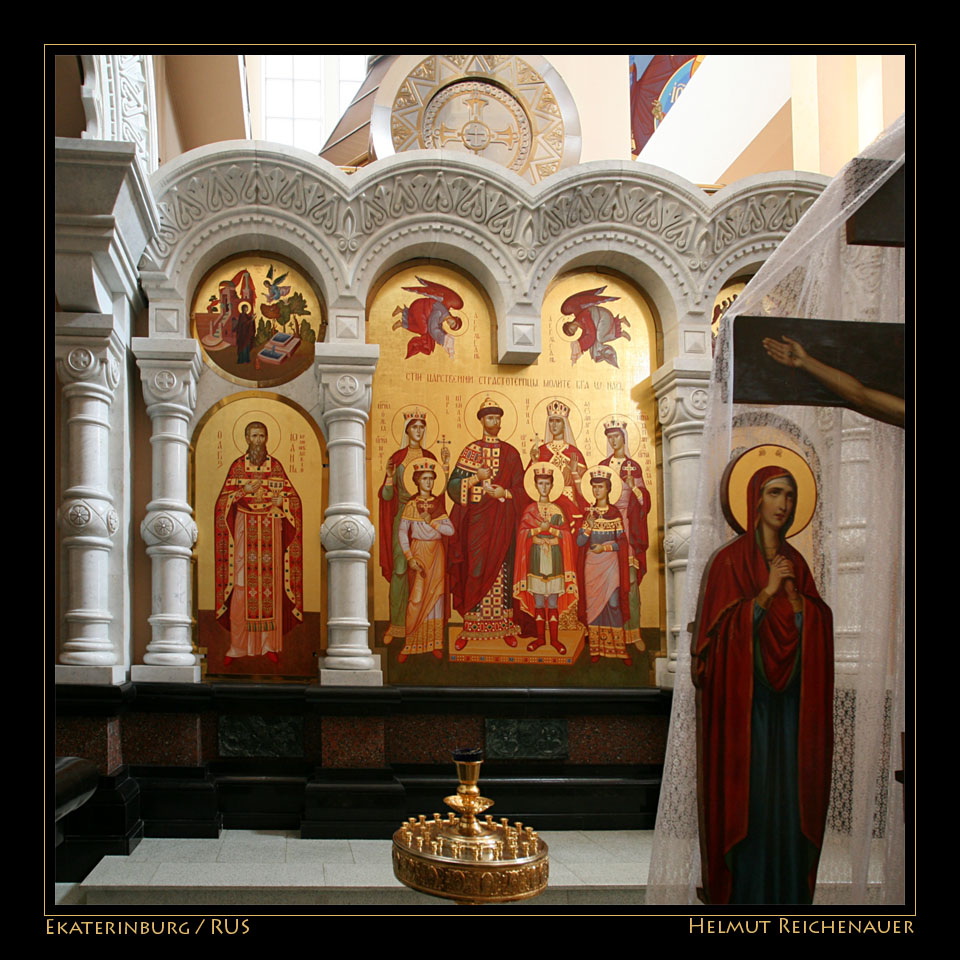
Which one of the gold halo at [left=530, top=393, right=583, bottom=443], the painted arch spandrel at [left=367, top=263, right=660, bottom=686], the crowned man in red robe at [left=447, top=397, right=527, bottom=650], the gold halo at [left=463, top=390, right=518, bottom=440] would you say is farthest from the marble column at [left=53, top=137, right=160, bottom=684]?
the gold halo at [left=530, top=393, right=583, bottom=443]

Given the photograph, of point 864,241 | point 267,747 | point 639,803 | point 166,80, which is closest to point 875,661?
point 864,241

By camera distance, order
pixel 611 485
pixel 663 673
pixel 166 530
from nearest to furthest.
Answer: pixel 166 530 → pixel 663 673 → pixel 611 485

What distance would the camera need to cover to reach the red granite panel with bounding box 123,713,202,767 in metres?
5.73

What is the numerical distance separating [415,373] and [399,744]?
234 centimetres

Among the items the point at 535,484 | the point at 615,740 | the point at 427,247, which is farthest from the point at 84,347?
the point at 615,740

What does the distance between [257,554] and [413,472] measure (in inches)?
43.3

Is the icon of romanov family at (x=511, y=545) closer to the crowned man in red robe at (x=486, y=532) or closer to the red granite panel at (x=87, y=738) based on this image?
the crowned man in red robe at (x=486, y=532)

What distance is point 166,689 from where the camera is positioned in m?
5.79

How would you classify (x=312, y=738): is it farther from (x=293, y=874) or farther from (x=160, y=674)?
(x=293, y=874)

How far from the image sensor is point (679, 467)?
641 cm

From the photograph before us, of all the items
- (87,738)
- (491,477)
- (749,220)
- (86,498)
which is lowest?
(87,738)

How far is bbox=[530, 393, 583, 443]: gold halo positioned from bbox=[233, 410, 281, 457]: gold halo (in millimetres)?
1649

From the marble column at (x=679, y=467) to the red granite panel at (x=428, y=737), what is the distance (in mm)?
1273
